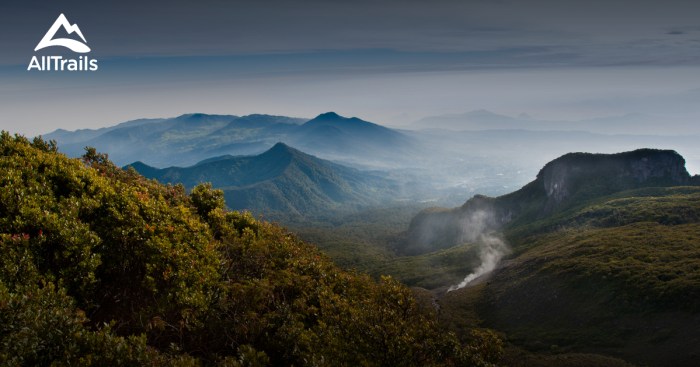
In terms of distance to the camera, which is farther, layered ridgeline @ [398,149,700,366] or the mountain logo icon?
layered ridgeline @ [398,149,700,366]

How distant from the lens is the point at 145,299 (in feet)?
70.5

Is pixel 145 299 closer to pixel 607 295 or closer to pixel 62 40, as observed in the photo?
pixel 62 40

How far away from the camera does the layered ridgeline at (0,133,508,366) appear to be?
1551 cm

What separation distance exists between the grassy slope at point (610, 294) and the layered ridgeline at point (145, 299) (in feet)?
341

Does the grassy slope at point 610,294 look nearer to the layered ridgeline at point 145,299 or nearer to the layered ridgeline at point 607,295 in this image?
the layered ridgeline at point 607,295

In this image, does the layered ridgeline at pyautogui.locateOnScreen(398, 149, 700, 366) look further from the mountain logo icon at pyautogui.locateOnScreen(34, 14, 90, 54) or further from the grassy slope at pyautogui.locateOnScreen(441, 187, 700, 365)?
the mountain logo icon at pyautogui.locateOnScreen(34, 14, 90, 54)

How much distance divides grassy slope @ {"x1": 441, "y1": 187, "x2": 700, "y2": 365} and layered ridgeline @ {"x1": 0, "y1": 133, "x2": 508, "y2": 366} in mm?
103927

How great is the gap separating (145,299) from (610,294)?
148914mm

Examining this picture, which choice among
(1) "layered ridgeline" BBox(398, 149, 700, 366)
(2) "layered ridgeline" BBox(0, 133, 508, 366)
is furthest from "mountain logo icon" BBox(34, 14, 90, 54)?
(1) "layered ridgeline" BBox(398, 149, 700, 366)

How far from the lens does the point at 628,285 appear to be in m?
124

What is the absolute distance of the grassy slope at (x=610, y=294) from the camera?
10219cm

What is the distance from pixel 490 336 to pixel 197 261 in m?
19.2

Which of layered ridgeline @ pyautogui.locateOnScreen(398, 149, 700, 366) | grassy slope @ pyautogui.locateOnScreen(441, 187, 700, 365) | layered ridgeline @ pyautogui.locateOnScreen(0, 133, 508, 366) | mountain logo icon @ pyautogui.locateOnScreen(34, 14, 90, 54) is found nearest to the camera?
layered ridgeline @ pyautogui.locateOnScreen(0, 133, 508, 366)

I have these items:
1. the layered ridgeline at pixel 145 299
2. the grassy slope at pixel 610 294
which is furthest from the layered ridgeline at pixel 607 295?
the layered ridgeline at pixel 145 299
